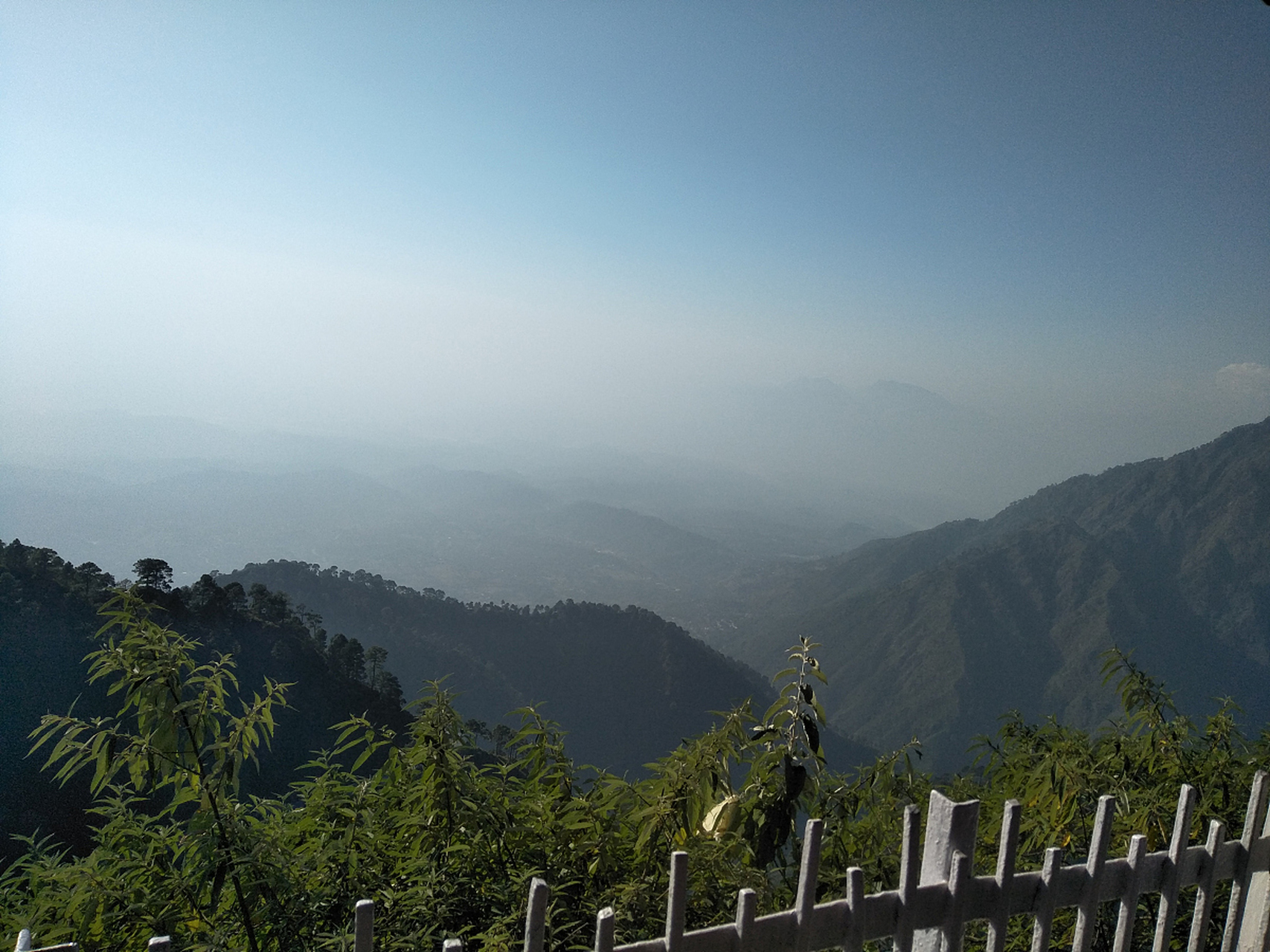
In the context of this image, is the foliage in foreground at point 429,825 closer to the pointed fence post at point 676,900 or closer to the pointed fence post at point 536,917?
the pointed fence post at point 536,917

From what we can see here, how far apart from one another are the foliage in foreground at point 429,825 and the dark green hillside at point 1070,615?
87.4 m

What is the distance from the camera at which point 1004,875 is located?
1887 millimetres

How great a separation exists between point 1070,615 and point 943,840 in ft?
444

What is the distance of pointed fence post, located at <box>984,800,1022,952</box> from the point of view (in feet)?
6.11

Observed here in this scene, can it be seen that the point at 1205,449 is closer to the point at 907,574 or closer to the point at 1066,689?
the point at 907,574

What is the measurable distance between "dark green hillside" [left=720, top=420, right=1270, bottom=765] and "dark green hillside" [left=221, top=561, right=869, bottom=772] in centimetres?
2864

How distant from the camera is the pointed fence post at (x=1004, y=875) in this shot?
186 centimetres

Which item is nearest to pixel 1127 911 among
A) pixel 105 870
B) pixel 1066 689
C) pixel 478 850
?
pixel 478 850

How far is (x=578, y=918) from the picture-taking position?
2.09 m

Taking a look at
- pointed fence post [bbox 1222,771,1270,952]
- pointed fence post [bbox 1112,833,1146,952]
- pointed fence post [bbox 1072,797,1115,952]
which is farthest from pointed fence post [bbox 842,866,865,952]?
pointed fence post [bbox 1222,771,1270,952]

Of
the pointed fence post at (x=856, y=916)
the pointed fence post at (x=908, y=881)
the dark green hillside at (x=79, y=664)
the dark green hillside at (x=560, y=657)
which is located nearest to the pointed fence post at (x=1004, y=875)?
the pointed fence post at (x=908, y=881)

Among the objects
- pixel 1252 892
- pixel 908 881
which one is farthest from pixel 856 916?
pixel 1252 892

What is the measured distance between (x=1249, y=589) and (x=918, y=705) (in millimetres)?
60435

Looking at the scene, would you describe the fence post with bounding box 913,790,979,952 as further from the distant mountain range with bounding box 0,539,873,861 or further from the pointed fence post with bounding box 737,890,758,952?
the distant mountain range with bounding box 0,539,873,861
